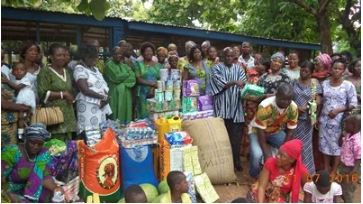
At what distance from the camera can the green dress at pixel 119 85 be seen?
17.3 feet

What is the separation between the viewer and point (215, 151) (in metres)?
4.98

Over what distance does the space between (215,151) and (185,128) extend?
1.32ft

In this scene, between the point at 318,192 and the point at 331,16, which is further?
the point at 331,16

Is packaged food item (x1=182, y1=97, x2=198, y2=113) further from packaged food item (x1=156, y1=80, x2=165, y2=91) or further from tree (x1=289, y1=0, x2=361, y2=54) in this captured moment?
tree (x1=289, y1=0, x2=361, y2=54)

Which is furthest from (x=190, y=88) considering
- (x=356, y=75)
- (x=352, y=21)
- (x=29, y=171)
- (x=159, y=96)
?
(x=352, y=21)

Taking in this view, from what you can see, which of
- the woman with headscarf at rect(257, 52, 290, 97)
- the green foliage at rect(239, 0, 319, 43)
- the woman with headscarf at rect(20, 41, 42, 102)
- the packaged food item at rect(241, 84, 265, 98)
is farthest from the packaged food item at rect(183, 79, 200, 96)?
the green foliage at rect(239, 0, 319, 43)

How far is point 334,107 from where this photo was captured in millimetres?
4906

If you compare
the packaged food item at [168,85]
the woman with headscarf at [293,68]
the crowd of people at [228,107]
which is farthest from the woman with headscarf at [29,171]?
the woman with headscarf at [293,68]

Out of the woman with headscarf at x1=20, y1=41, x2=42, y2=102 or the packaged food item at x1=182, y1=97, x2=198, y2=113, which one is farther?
the packaged food item at x1=182, y1=97, x2=198, y2=113

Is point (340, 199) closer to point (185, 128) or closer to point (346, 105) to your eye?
point (346, 105)

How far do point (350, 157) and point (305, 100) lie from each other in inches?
40.6

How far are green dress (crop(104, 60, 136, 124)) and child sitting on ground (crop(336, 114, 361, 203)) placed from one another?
8.01ft

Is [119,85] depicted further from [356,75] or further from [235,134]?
[356,75]

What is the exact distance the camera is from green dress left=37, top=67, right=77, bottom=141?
14.5ft
